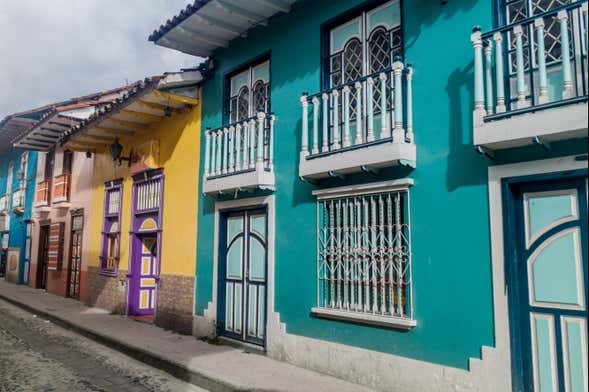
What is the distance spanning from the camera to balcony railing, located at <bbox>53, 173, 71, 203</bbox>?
15289 millimetres

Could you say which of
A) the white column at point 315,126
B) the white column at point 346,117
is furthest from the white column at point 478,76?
the white column at point 315,126

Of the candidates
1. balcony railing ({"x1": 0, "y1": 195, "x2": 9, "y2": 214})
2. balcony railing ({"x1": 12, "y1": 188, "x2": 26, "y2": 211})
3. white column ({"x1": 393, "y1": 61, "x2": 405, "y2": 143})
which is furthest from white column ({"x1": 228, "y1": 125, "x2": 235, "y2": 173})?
balcony railing ({"x1": 0, "y1": 195, "x2": 9, "y2": 214})

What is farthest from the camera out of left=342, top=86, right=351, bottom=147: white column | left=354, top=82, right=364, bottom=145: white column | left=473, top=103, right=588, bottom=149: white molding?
left=342, top=86, right=351, bottom=147: white column

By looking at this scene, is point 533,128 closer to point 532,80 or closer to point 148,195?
point 532,80

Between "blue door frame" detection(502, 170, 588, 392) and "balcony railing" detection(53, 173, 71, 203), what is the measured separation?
1411 centimetres

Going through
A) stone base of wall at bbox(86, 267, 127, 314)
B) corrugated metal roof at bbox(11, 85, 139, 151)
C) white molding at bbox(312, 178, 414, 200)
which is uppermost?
corrugated metal roof at bbox(11, 85, 139, 151)

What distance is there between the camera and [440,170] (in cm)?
521

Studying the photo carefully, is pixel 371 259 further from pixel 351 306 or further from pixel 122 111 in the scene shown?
pixel 122 111

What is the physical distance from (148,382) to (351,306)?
9.95 ft

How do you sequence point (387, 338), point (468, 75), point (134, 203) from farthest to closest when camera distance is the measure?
point (134, 203) → point (387, 338) → point (468, 75)

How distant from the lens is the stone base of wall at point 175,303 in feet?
29.7

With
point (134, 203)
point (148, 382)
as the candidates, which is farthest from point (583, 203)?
point (134, 203)

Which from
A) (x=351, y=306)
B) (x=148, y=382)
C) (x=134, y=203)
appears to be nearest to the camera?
(x=351, y=306)

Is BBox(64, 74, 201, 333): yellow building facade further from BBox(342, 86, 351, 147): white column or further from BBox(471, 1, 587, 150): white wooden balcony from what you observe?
BBox(471, 1, 587, 150): white wooden balcony
